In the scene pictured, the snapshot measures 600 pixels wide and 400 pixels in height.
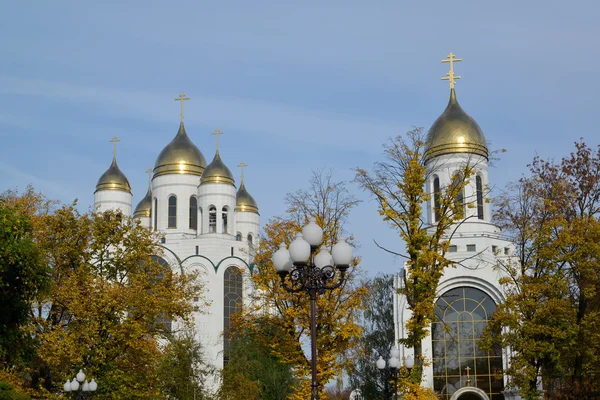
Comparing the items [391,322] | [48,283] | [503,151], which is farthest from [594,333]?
[391,322]

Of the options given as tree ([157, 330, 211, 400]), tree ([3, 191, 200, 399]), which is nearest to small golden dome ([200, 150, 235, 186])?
tree ([157, 330, 211, 400])

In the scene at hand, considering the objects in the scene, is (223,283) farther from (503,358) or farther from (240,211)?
(503,358)

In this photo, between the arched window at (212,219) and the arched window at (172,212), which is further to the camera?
the arched window at (172,212)

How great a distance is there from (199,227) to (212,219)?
37.0 inches

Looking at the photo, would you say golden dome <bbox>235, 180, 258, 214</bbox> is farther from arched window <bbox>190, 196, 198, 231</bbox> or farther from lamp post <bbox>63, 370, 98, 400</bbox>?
lamp post <bbox>63, 370, 98, 400</bbox>

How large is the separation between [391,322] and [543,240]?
24.7 metres

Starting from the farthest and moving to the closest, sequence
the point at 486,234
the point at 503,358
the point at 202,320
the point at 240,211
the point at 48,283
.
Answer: the point at 240,211 → the point at 202,320 → the point at 486,234 → the point at 503,358 → the point at 48,283

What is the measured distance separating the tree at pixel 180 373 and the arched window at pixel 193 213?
1329 cm

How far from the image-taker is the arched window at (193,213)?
51062mm

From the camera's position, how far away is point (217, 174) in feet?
165

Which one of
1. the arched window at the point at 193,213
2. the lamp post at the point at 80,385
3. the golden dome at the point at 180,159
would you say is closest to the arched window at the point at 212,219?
the arched window at the point at 193,213

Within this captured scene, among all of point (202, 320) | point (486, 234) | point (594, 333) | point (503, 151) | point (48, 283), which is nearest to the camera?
point (48, 283)

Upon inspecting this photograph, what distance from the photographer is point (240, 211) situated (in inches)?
2282

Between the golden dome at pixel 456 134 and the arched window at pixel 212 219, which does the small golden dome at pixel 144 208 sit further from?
the golden dome at pixel 456 134
